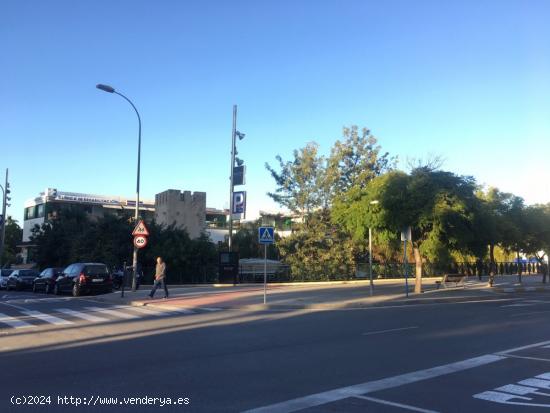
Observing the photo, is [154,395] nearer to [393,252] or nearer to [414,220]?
[414,220]


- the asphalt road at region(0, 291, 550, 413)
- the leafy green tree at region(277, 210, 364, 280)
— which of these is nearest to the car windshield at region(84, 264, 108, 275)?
the asphalt road at region(0, 291, 550, 413)

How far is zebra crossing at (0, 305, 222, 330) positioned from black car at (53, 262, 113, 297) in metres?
6.51

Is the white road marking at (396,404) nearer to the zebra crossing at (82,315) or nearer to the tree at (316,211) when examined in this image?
the zebra crossing at (82,315)

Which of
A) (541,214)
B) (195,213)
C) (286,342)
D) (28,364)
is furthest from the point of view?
(195,213)

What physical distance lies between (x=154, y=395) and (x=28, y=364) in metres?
3.26

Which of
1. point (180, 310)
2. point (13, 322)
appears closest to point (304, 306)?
point (180, 310)

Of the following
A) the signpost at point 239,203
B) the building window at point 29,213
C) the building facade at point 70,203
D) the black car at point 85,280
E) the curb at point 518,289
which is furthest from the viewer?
the building window at point 29,213

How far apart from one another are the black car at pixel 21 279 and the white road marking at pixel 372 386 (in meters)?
33.9

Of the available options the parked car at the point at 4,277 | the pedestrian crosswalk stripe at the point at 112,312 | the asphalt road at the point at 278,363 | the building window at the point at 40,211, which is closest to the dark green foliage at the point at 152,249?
the parked car at the point at 4,277

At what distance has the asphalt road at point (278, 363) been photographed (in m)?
6.52

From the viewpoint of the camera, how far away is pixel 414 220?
24.5m

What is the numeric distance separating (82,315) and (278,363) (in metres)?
9.80

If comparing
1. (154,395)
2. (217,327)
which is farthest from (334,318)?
(154,395)

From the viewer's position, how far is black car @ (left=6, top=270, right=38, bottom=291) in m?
36.2
